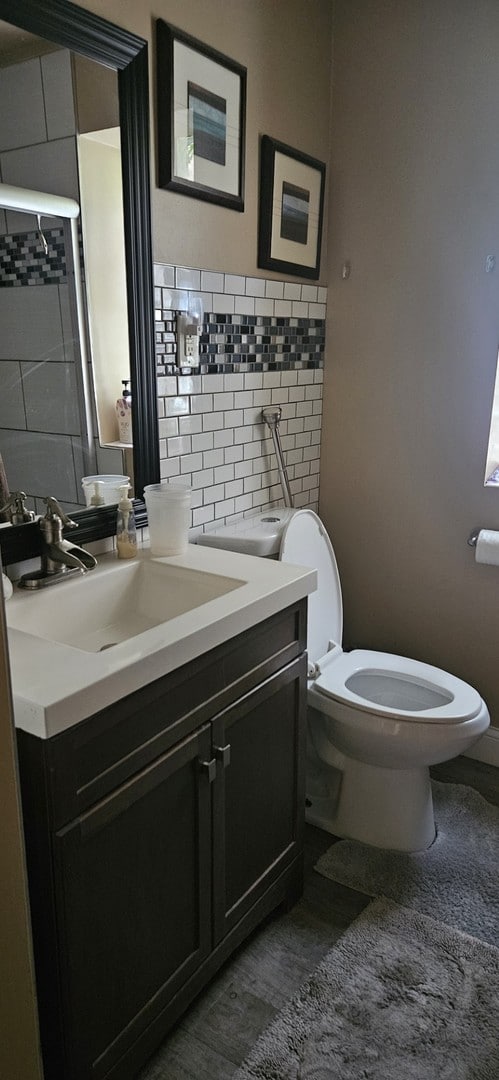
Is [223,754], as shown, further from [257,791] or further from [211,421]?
[211,421]

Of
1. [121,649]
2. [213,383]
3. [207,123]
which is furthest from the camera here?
[213,383]

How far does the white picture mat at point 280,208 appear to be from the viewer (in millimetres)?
2174

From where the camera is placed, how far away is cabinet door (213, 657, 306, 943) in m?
1.50

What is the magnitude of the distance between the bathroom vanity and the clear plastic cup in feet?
0.19

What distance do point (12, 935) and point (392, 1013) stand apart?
0.97 metres

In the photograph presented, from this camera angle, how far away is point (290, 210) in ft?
7.37

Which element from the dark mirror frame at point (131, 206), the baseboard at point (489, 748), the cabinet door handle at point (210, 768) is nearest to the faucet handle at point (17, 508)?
the dark mirror frame at point (131, 206)

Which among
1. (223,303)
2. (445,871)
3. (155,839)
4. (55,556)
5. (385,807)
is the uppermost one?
(223,303)

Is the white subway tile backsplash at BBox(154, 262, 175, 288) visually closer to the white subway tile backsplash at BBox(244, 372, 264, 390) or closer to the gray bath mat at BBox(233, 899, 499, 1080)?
the white subway tile backsplash at BBox(244, 372, 264, 390)

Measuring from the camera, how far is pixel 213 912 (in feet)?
4.97

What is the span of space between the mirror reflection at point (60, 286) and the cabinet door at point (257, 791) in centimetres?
62

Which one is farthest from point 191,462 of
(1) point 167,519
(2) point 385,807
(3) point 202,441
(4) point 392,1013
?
(4) point 392,1013

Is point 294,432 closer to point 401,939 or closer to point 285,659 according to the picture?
point 285,659

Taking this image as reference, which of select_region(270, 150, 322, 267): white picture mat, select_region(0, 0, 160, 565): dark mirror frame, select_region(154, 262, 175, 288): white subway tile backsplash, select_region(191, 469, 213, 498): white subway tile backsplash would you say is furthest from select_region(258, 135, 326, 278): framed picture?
select_region(191, 469, 213, 498): white subway tile backsplash
